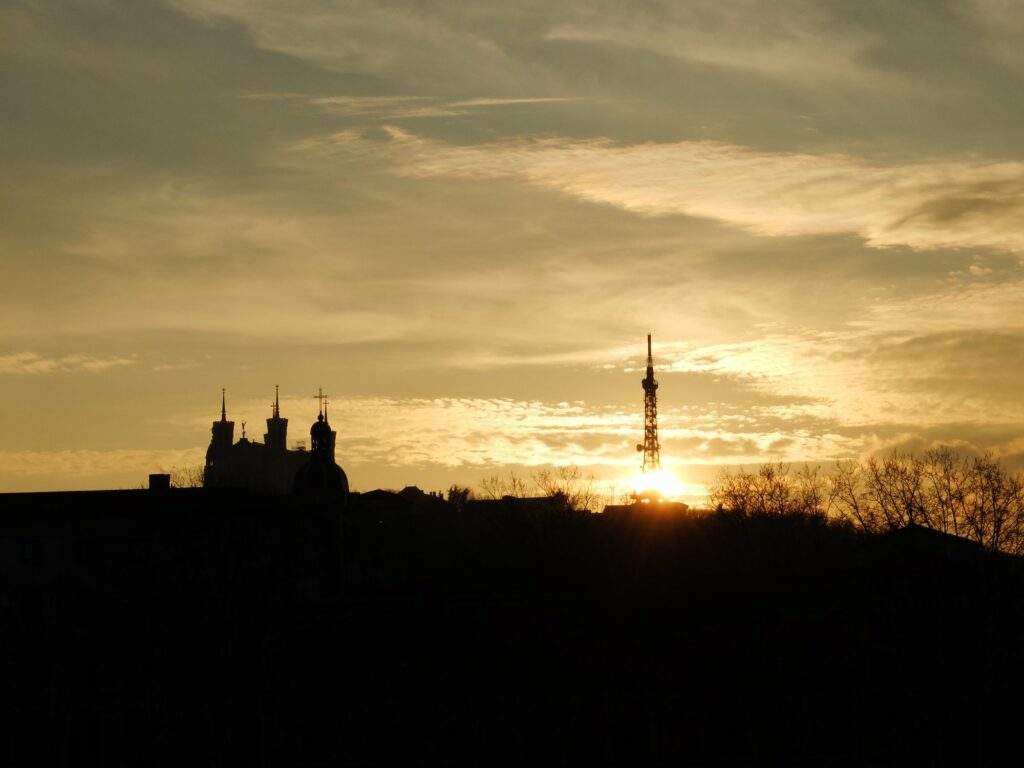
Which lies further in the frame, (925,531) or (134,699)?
(925,531)

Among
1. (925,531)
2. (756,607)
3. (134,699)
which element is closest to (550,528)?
(925,531)

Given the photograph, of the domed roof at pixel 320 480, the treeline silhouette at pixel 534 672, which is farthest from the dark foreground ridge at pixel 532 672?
the domed roof at pixel 320 480

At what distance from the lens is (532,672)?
57750mm

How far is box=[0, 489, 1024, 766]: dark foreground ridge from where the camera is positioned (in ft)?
181

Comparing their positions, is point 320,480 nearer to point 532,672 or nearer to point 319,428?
point 319,428

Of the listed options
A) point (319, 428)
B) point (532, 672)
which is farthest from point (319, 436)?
point (532, 672)

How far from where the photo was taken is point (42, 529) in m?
91.8

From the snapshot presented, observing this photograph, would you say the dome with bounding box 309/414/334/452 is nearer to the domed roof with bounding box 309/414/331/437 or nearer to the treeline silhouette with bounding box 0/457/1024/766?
the domed roof with bounding box 309/414/331/437

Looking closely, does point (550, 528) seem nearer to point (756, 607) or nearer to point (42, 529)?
point (42, 529)

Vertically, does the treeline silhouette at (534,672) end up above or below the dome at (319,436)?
below

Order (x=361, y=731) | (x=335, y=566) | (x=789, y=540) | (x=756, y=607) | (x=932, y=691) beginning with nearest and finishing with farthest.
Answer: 1. (x=361, y=731)
2. (x=932, y=691)
3. (x=756, y=607)
4. (x=789, y=540)
5. (x=335, y=566)

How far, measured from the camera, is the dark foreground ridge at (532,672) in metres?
55.1

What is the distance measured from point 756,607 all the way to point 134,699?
85.1ft

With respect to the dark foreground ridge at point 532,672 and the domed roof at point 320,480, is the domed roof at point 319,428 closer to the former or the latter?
the domed roof at point 320,480
